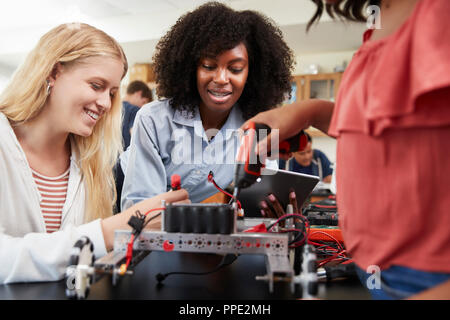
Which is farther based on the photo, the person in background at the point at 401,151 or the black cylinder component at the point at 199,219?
the black cylinder component at the point at 199,219

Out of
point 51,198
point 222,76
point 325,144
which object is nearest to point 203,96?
point 222,76

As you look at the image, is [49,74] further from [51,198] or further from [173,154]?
[173,154]

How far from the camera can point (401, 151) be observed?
48 centimetres

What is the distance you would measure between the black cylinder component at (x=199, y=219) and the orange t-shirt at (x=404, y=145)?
0.81ft

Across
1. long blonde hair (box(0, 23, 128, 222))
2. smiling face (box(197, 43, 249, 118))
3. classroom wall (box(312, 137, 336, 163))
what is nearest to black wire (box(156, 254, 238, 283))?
long blonde hair (box(0, 23, 128, 222))

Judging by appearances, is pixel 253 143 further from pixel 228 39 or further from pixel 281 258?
pixel 228 39

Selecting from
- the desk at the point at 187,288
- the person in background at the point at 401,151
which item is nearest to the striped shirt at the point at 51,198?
→ the desk at the point at 187,288

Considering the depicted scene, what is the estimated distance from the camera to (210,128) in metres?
1.56

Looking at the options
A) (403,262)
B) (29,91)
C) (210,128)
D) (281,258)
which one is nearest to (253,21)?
(210,128)

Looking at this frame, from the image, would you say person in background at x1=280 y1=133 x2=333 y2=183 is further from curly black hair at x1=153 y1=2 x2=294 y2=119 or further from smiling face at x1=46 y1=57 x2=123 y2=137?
smiling face at x1=46 y1=57 x2=123 y2=137

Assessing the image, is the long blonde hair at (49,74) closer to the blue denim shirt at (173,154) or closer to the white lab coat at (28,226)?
the white lab coat at (28,226)

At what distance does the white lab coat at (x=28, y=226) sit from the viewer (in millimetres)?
700

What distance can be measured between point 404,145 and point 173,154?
108 cm

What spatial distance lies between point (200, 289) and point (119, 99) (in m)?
0.84
